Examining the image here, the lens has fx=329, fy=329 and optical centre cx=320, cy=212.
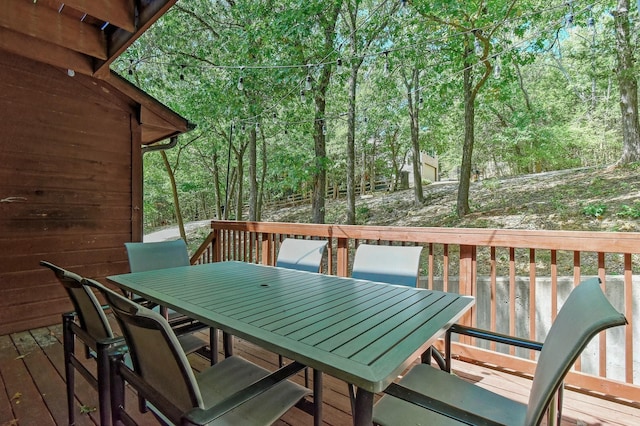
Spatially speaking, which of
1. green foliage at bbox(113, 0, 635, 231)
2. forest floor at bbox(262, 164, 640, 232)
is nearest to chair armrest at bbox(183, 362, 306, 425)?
green foliage at bbox(113, 0, 635, 231)

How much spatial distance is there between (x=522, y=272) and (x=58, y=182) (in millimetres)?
6493

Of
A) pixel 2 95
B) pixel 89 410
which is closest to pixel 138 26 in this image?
pixel 2 95

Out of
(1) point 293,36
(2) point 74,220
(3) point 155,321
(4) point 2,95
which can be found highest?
(1) point 293,36

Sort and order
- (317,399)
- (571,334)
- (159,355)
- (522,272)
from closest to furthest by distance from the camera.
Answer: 1. (571,334)
2. (159,355)
3. (317,399)
4. (522,272)

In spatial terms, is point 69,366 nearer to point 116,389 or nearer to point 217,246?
point 116,389

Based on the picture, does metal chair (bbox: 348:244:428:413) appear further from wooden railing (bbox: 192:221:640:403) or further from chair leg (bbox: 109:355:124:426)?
chair leg (bbox: 109:355:124:426)

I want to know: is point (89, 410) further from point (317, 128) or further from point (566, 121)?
point (566, 121)

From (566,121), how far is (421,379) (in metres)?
14.8

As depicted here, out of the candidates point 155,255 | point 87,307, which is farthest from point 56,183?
point 87,307

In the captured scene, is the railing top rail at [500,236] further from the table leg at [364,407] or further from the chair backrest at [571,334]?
the table leg at [364,407]

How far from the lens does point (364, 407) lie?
3.34 feet

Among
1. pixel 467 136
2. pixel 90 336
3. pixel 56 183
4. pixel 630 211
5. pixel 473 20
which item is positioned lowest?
pixel 90 336

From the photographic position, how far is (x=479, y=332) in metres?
1.56

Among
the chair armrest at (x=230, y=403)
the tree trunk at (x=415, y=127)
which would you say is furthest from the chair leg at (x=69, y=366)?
the tree trunk at (x=415, y=127)
